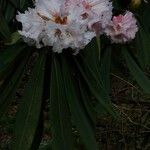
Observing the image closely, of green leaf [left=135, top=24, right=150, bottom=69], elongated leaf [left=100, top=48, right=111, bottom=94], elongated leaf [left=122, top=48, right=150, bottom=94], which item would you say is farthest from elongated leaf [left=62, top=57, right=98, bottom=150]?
green leaf [left=135, top=24, right=150, bottom=69]

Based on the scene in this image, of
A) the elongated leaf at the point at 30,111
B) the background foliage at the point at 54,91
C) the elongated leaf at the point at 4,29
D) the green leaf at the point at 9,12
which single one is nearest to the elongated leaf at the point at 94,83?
the background foliage at the point at 54,91

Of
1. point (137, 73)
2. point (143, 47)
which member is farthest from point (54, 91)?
point (143, 47)

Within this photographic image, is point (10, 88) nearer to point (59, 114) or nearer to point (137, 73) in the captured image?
point (59, 114)

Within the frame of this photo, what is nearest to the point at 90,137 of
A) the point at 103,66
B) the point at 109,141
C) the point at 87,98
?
the point at 87,98

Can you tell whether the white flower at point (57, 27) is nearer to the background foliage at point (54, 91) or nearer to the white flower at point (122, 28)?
the background foliage at point (54, 91)

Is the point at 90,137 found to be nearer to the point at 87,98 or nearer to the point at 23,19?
the point at 87,98

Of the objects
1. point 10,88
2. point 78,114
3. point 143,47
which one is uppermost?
point 143,47

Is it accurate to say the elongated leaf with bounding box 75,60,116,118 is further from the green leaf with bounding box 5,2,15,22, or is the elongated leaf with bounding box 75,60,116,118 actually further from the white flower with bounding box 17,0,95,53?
the green leaf with bounding box 5,2,15,22
